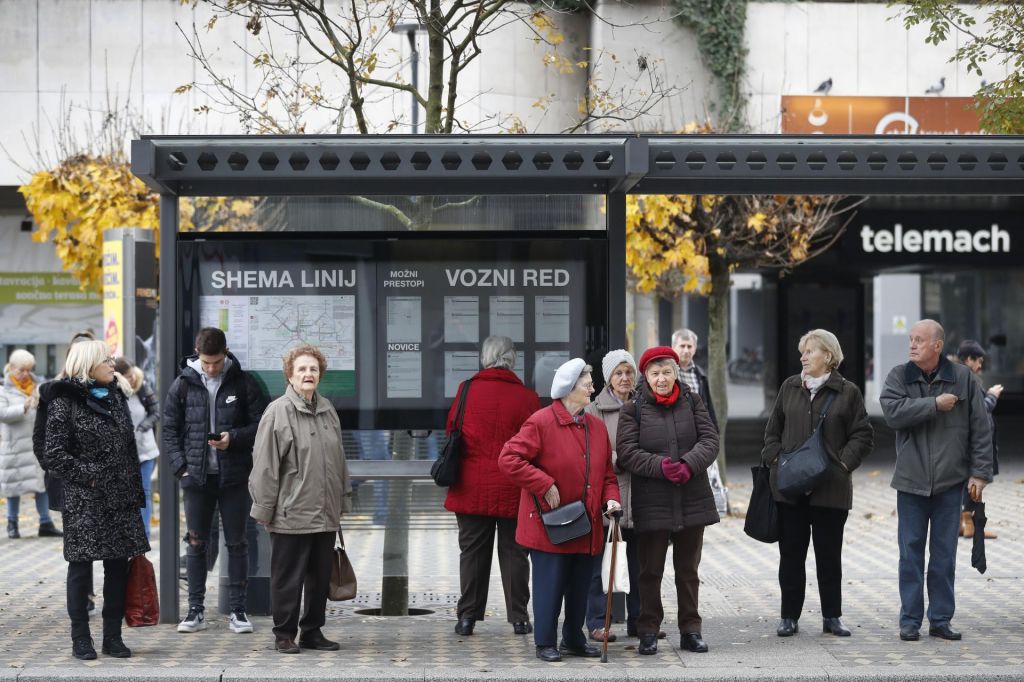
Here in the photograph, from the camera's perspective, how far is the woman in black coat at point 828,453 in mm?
7875

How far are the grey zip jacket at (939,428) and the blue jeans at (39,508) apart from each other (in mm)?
8517

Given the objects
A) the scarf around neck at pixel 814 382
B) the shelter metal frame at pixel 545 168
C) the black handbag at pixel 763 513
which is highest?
the shelter metal frame at pixel 545 168

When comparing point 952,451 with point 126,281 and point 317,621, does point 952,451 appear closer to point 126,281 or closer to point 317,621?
point 317,621

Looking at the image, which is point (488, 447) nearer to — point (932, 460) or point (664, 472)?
point (664, 472)

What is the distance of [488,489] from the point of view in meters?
8.09

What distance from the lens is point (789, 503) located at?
800 cm

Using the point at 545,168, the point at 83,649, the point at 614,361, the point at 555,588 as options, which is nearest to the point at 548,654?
the point at 555,588

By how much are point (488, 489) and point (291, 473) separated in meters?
1.19

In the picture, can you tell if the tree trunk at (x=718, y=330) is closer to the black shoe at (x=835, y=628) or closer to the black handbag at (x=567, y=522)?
the black shoe at (x=835, y=628)

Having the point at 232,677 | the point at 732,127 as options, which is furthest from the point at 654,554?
the point at 732,127

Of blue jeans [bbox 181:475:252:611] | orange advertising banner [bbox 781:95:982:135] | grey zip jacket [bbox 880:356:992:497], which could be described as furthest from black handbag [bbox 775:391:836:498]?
orange advertising banner [bbox 781:95:982:135]

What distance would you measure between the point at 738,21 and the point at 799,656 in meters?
13.8

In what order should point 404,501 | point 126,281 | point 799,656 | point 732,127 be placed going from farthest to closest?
point 732,127 < point 126,281 < point 404,501 < point 799,656

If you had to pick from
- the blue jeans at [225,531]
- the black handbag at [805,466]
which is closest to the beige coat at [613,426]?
the black handbag at [805,466]
